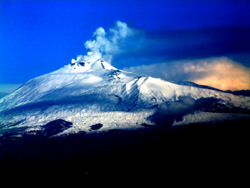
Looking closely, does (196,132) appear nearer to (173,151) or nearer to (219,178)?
(173,151)

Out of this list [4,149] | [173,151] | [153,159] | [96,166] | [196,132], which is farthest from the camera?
[196,132]

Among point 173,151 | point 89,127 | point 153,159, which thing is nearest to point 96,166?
point 153,159

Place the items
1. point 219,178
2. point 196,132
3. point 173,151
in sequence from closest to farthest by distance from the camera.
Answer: point 219,178 < point 173,151 < point 196,132

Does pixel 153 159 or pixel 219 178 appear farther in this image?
pixel 153 159

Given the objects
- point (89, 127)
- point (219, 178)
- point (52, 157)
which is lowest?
point (219, 178)

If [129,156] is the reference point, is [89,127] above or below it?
above

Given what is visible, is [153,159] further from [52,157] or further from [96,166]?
[52,157]

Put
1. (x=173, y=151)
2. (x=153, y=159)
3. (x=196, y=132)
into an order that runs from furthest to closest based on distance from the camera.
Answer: (x=196, y=132) < (x=173, y=151) < (x=153, y=159)

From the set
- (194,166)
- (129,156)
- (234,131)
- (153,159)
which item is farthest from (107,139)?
(234,131)

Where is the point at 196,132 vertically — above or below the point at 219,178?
above
